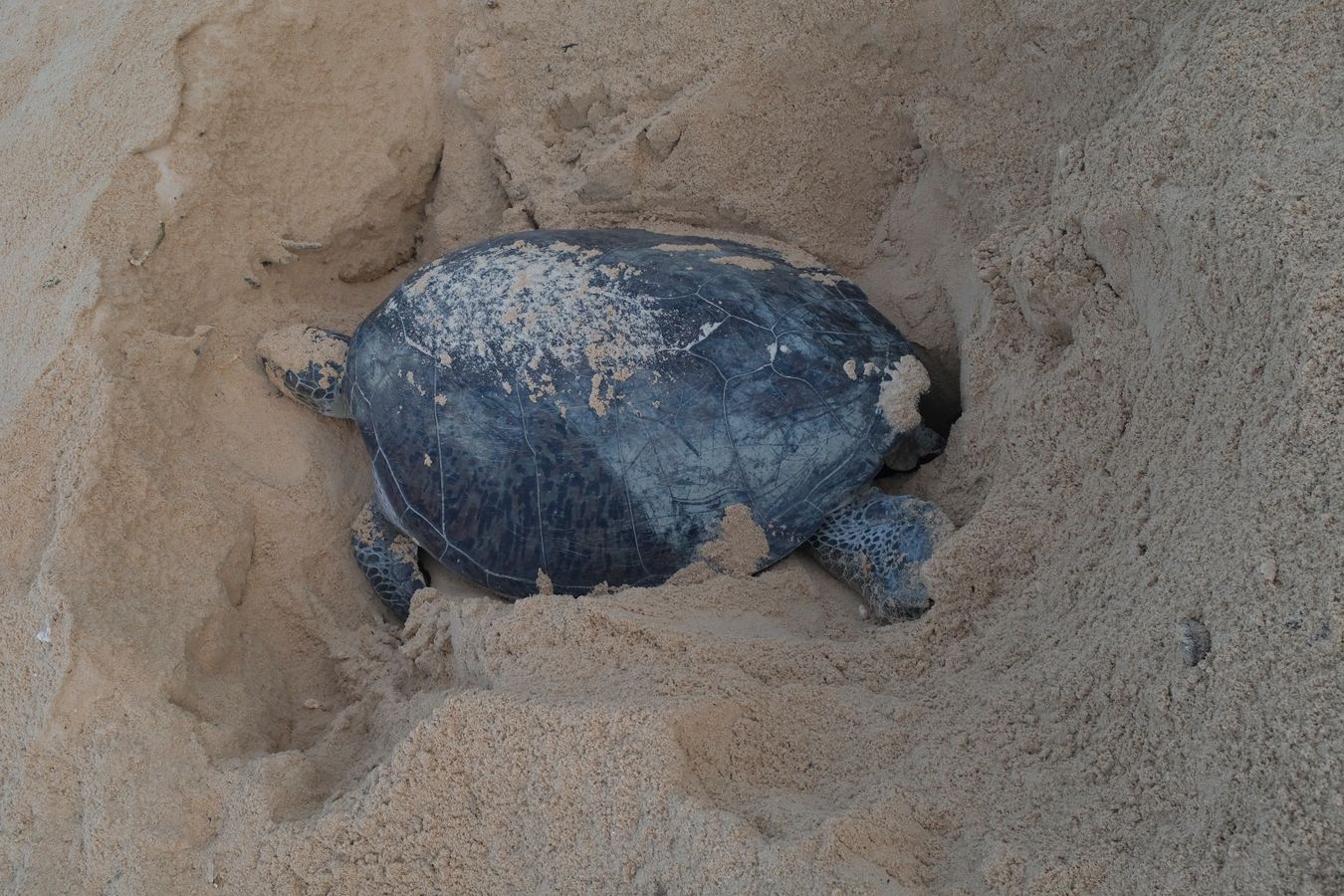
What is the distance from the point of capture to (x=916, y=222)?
2.61 meters

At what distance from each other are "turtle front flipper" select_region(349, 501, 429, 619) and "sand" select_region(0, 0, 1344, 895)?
0.08m

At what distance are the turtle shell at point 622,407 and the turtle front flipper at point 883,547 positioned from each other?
0.05m

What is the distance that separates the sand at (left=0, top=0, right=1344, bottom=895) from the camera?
1.21 metres

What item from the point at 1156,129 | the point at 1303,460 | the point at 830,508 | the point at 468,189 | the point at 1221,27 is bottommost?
the point at 830,508

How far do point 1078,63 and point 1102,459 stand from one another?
3.54 feet

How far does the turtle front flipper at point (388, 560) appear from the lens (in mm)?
2520

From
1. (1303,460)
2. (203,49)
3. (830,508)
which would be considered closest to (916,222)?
(830,508)

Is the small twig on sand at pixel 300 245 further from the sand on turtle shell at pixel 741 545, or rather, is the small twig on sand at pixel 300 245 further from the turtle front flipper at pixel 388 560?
the sand on turtle shell at pixel 741 545

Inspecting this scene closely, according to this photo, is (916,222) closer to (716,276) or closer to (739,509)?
(716,276)

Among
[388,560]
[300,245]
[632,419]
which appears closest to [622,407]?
[632,419]

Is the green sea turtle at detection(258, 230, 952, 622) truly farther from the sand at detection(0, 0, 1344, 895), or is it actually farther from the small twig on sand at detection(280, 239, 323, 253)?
the small twig on sand at detection(280, 239, 323, 253)

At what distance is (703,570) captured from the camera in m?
2.23

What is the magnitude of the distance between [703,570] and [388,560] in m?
0.90

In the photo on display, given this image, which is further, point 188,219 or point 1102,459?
point 188,219
